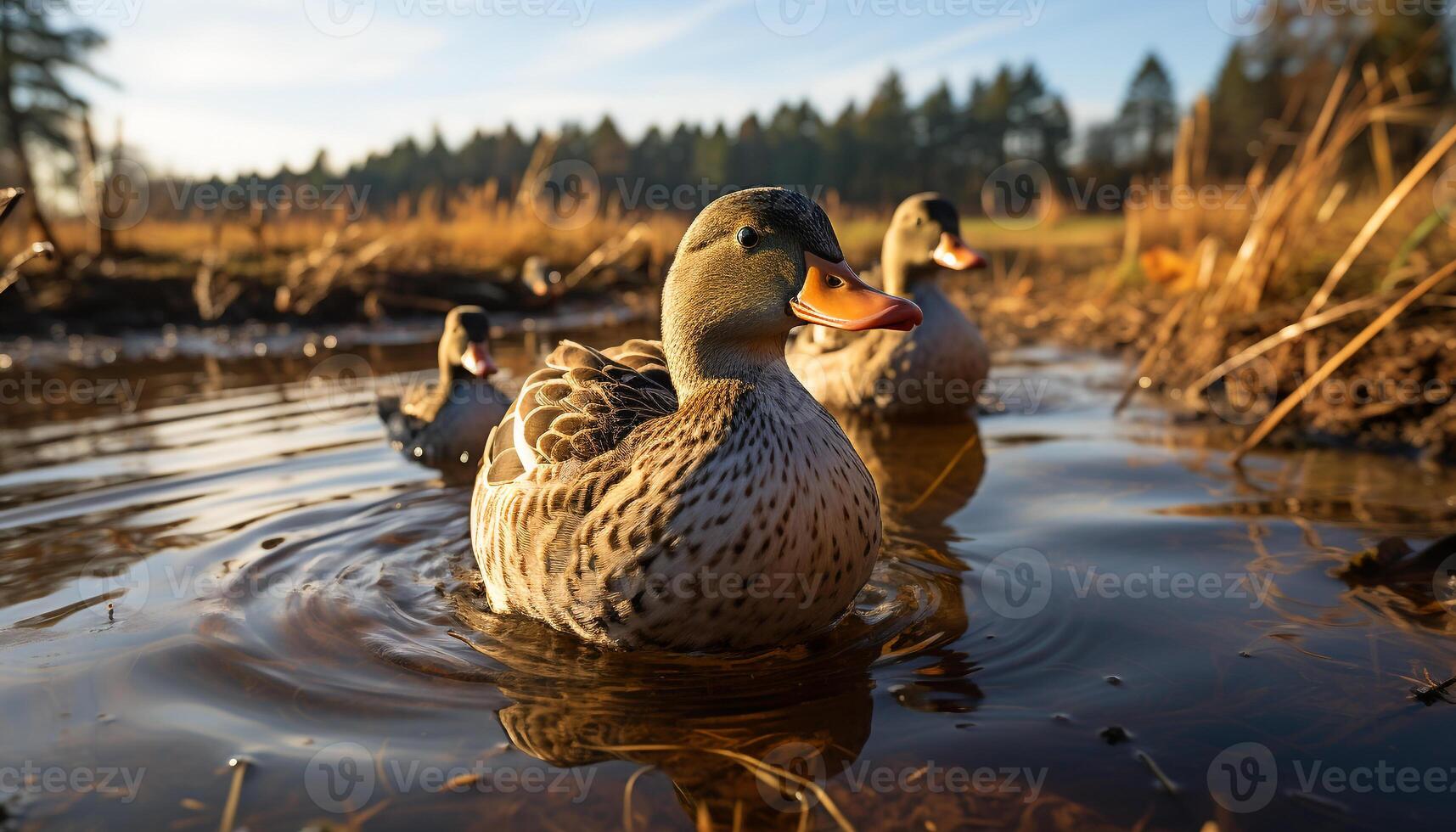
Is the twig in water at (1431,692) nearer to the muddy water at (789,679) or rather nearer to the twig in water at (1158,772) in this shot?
the muddy water at (789,679)

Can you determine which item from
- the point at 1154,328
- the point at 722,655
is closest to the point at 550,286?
the point at 1154,328

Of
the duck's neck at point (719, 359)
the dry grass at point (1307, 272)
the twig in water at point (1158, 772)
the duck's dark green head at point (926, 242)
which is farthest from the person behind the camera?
the duck's dark green head at point (926, 242)

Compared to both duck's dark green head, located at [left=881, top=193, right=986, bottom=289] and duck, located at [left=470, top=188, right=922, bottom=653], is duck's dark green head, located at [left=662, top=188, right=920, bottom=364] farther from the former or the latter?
duck's dark green head, located at [left=881, top=193, right=986, bottom=289]

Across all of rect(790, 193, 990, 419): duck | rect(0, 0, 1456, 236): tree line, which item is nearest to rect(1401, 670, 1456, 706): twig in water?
rect(790, 193, 990, 419): duck

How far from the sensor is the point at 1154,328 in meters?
10.1

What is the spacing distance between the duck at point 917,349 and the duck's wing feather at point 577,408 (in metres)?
3.07

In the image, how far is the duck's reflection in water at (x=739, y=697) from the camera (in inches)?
102

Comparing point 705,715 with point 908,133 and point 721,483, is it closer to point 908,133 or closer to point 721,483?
point 721,483

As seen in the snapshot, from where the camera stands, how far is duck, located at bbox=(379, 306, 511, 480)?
672 centimetres

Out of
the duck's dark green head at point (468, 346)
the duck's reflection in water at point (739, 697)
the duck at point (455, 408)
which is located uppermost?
the duck's dark green head at point (468, 346)

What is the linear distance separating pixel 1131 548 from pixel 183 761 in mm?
3828

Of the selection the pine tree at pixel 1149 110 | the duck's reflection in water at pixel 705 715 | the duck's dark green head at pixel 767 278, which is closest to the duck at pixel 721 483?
the duck's dark green head at pixel 767 278

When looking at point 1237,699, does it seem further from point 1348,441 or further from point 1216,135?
point 1216,135

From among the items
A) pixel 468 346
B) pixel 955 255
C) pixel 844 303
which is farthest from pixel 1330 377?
pixel 468 346
